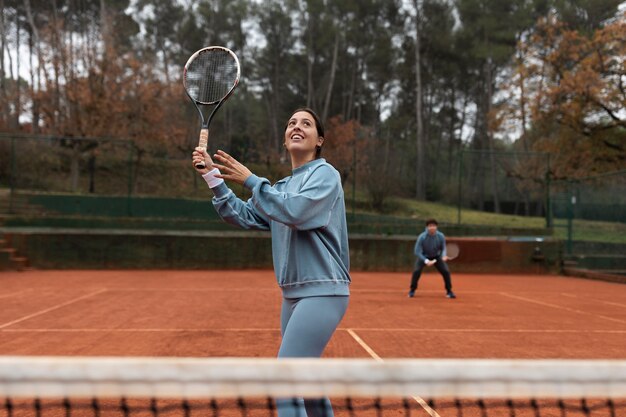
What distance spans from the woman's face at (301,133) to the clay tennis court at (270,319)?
9.98ft

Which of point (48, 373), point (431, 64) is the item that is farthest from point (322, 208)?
point (431, 64)

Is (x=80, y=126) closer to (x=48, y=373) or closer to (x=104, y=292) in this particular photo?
(x=104, y=292)

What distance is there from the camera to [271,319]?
714cm

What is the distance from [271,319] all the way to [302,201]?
5175 mm

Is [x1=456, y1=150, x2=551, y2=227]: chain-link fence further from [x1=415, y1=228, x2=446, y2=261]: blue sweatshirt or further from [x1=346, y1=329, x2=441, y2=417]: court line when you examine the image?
[x1=346, y1=329, x2=441, y2=417]: court line

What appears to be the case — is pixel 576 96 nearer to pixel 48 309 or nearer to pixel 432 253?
pixel 432 253

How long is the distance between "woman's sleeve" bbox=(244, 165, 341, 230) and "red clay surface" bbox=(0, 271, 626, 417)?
80.0 inches

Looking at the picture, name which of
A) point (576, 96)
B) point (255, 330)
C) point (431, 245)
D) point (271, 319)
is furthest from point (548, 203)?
point (255, 330)

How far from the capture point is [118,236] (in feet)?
48.2

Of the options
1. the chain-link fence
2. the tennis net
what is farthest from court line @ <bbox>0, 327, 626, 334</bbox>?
the chain-link fence

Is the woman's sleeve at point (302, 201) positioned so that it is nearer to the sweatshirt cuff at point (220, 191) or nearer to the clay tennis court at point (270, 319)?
the sweatshirt cuff at point (220, 191)

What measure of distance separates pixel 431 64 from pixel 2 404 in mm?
35788

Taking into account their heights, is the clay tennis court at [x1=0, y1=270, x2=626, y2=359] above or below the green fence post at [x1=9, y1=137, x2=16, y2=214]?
below

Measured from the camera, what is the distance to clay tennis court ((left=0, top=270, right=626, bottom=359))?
5398 mm
